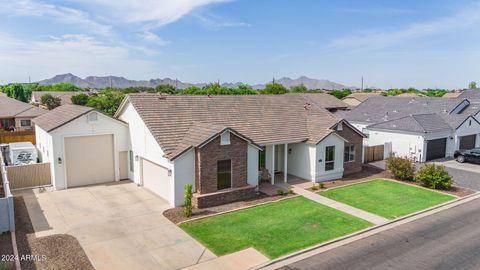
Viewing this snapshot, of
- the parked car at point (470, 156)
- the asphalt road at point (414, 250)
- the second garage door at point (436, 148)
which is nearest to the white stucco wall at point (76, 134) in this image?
the asphalt road at point (414, 250)

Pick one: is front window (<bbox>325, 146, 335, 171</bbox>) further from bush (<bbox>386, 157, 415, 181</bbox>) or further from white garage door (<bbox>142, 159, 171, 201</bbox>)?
white garage door (<bbox>142, 159, 171, 201</bbox>)

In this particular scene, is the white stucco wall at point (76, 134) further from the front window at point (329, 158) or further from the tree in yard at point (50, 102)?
the tree in yard at point (50, 102)

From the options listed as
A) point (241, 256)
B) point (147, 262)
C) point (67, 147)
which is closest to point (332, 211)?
point (241, 256)

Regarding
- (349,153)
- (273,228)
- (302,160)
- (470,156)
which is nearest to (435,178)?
(349,153)

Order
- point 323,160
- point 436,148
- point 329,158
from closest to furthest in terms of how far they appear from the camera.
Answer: point 323,160 → point 329,158 → point 436,148

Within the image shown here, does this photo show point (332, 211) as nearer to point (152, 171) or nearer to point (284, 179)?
point (284, 179)

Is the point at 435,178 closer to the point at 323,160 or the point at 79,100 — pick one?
the point at 323,160
